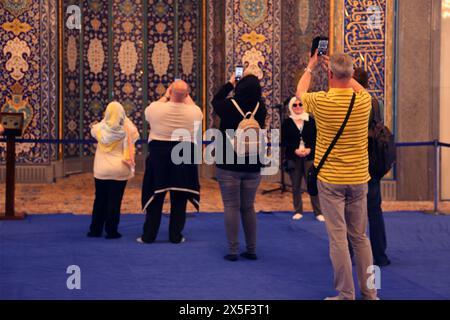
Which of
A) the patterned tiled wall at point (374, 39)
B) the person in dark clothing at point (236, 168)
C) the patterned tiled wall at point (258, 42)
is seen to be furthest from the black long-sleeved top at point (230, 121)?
the patterned tiled wall at point (258, 42)

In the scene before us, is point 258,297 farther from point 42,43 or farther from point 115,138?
point 42,43

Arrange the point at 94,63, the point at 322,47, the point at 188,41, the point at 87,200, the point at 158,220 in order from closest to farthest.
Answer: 1. the point at 322,47
2. the point at 158,220
3. the point at 87,200
4. the point at 94,63
5. the point at 188,41

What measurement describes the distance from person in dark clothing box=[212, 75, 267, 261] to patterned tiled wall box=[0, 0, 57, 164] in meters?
6.68

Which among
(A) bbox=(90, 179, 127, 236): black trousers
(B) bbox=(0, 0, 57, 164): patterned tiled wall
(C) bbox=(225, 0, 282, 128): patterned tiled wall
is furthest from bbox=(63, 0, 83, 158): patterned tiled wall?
(A) bbox=(90, 179, 127, 236): black trousers

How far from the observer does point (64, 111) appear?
13102 mm

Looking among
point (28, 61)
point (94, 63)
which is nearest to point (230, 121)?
point (28, 61)

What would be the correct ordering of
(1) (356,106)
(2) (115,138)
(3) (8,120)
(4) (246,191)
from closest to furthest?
(1) (356,106) → (4) (246,191) → (2) (115,138) → (3) (8,120)

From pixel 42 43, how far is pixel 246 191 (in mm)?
7079

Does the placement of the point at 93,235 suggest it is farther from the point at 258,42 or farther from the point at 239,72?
the point at 258,42

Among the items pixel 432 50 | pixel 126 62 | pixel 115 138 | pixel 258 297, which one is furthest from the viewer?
pixel 126 62

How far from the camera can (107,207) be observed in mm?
7191

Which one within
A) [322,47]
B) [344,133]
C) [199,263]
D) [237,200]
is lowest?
[199,263]

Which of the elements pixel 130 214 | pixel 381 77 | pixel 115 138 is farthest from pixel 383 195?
pixel 115 138

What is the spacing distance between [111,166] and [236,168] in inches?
64.1
